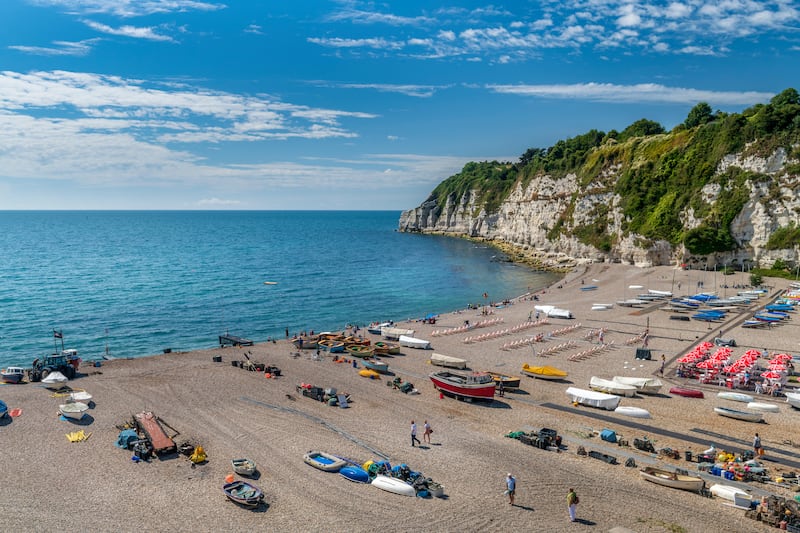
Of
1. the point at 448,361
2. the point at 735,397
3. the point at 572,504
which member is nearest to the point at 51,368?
the point at 448,361

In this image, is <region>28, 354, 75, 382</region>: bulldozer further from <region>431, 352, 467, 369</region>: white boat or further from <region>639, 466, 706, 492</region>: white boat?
<region>639, 466, 706, 492</region>: white boat

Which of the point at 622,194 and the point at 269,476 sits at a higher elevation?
the point at 622,194

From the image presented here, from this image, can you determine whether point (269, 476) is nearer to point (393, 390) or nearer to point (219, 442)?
point (219, 442)

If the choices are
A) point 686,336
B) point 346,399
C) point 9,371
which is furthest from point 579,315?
point 9,371

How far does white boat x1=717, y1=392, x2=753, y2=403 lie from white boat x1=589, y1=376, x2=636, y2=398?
5003mm

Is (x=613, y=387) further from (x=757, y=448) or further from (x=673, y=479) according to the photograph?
(x=673, y=479)

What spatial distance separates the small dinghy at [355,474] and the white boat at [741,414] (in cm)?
2080

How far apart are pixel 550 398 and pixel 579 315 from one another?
94.5 ft

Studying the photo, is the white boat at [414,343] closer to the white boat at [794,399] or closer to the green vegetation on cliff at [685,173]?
the white boat at [794,399]

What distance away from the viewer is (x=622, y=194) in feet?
320

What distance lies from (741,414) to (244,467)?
26.3 m

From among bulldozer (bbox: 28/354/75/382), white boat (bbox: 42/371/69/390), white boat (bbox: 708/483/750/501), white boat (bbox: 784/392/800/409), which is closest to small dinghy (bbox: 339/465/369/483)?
white boat (bbox: 708/483/750/501)

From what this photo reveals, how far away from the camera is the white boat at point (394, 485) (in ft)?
67.5

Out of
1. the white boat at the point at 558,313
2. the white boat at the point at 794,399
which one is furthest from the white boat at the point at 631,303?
the white boat at the point at 794,399
